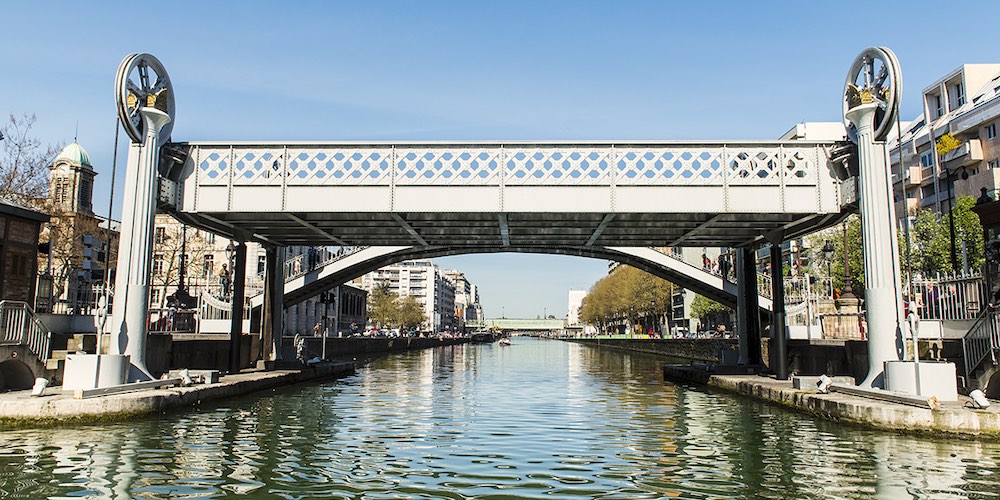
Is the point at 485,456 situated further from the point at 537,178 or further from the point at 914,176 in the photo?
the point at 914,176

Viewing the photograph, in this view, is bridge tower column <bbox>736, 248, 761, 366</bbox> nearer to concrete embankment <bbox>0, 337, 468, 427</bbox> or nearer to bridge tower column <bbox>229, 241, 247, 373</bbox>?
concrete embankment <bbox>0, 337, 468, 427</bbox>

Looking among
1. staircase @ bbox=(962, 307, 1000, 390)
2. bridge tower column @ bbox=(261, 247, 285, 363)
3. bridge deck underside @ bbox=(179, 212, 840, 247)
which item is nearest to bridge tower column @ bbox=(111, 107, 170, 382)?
bridge deck underside @ bbox=(179, 212, 840, 247)

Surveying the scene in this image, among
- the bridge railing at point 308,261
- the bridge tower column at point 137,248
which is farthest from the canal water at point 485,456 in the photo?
the bridge railing at point 308,261

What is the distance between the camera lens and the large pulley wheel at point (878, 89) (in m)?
20.4

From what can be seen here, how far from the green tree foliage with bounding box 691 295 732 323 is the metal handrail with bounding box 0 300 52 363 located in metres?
92.0

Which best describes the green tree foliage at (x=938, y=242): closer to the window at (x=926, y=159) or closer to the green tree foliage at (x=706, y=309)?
the window at (x=926, y=159)

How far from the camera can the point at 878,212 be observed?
20828mm

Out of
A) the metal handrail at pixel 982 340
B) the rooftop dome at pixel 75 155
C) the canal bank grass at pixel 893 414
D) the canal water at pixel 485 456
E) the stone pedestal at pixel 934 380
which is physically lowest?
the canal water at pixel 485 456

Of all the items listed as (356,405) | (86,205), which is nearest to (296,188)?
(356,405)

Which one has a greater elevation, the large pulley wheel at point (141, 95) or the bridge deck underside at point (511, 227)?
the large pulley wheel at point (141, 95)

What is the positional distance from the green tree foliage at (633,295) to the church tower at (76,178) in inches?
3068

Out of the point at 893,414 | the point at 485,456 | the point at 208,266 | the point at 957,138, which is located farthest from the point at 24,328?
the point at 957,138

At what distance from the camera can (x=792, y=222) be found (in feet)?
88.7

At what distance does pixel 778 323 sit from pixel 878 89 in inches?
403
